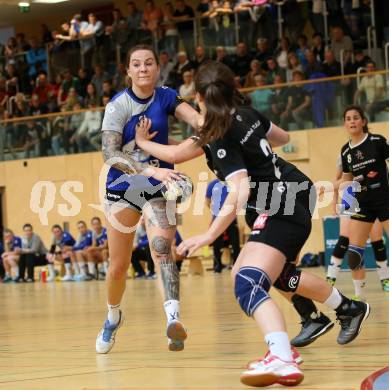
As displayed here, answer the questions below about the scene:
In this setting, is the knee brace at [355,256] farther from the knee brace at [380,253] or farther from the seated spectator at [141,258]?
the seated spectator at [141,258]

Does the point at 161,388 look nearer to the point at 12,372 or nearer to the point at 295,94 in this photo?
the point at 12,372

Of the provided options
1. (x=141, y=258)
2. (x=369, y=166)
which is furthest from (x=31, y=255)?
(x=369, y=166)

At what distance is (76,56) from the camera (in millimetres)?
26906

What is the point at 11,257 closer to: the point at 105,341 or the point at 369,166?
the point at 369,166

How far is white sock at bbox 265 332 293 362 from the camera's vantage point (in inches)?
191

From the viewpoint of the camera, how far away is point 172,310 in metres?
6.53

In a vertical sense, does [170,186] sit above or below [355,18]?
below

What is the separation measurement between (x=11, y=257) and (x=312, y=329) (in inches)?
685

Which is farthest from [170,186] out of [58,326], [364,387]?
[58,326]

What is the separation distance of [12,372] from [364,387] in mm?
2349

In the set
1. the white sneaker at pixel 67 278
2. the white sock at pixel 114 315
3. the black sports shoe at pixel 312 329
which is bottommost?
the white sneaker at pixel 67 278

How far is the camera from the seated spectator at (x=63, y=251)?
73.3 feet

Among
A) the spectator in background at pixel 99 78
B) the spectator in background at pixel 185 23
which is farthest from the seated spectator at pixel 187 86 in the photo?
the spectator in background at pixel 99 78

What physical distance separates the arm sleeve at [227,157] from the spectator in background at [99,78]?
19749mm
